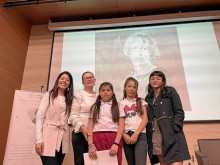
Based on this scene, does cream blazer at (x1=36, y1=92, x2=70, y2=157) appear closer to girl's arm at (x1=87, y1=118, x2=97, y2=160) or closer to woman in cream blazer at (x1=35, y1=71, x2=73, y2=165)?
woman in cream blazer at (x1=35, y1=71, x2=73, y2=165)

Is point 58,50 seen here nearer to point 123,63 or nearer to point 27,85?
point 27,85

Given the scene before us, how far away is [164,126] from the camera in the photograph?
152cm

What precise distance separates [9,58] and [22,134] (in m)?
1.47

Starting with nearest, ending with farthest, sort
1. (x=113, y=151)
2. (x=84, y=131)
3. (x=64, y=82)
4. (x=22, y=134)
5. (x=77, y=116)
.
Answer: (x=113, y=151) < (x=84, y=131) < (x=77, y=116) < (x=64, y=82) < (x=22, y=134)

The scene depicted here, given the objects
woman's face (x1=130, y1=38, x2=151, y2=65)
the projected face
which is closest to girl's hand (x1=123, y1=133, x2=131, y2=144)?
the projected face

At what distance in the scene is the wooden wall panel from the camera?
290cm

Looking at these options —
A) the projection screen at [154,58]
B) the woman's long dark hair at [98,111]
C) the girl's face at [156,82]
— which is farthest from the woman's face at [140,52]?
the woman's long dark hair at [98,111]

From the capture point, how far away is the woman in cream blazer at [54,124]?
1.45 m

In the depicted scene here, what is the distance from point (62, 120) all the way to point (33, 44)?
8.56ft

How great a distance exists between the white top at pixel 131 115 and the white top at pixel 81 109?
1.02 feet

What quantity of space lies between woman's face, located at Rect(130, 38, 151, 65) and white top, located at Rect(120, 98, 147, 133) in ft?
5.03

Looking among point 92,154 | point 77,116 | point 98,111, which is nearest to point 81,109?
point 77,116

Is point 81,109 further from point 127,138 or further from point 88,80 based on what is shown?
point 127,138

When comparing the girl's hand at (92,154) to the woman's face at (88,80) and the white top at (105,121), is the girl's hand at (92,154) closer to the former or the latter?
the white top at (105,121)
